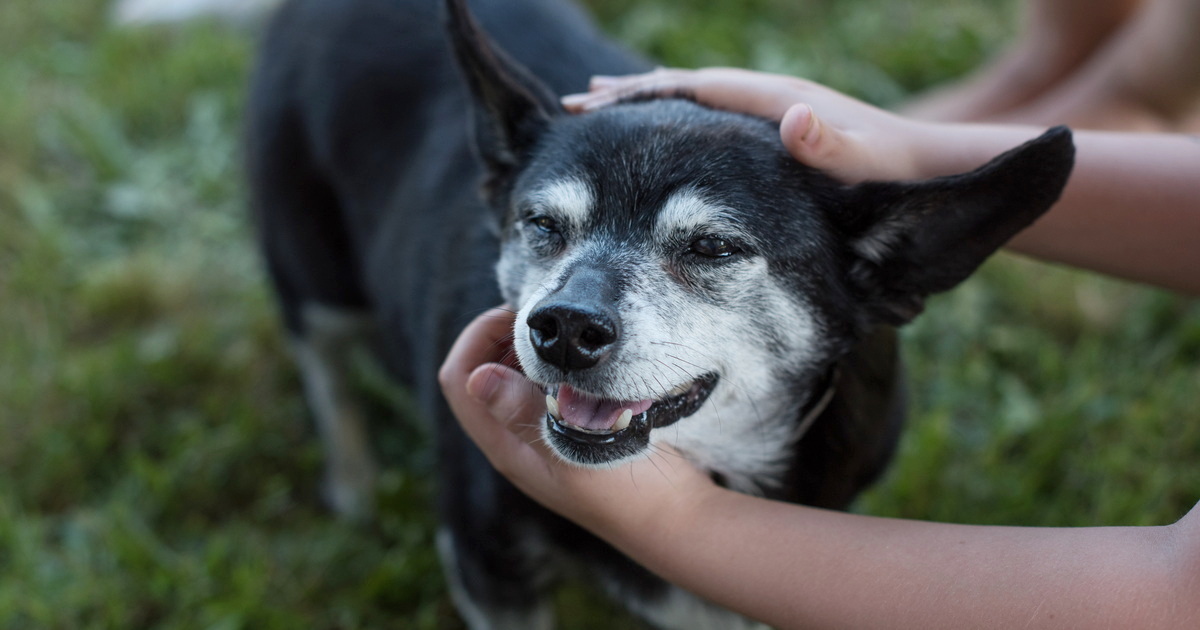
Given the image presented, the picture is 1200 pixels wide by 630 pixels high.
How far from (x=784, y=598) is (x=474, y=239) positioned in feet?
3.97

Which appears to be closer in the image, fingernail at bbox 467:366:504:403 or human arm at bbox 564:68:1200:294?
fingernail at bbox 467:366:504:403

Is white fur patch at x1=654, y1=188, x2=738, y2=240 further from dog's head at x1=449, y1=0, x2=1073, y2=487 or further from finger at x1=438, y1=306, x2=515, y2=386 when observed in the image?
finger at x1=438, y1=306, x2=515, y2=386

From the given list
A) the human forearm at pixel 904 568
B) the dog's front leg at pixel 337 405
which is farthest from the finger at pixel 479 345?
the dog's front leg at pixel 337 405

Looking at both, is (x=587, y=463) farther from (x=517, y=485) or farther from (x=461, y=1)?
(x=461, y=1)

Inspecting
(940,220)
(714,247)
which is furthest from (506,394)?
(940,220)

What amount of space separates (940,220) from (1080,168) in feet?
1.46

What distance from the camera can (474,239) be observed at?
2.52 meters

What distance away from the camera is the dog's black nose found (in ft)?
5.68

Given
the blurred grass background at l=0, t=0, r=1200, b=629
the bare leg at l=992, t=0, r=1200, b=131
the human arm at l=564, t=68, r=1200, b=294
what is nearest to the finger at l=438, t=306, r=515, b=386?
the human arm at l=564, t=68, r=1200, b=294

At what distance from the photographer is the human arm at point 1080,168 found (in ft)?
6.63

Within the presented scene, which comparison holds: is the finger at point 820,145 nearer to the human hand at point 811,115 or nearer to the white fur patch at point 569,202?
the human hand at point 811,115

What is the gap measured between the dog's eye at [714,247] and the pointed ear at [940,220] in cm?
23

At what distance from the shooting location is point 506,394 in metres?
1.93

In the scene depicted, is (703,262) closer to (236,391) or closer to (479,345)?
(479,345)
